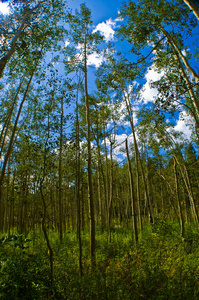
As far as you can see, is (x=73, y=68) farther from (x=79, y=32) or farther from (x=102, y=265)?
(x=102, y=265)

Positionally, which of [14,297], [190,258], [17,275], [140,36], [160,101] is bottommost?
[190,258]

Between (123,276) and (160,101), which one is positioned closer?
(160,101)

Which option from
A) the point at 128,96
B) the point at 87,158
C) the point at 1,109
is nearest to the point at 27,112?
the point at 1,109

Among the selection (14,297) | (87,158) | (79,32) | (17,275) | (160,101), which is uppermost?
(79,32)

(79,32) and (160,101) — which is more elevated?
(79,32)

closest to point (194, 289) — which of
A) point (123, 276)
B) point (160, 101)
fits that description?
point (123, 276)

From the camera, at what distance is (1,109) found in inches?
414

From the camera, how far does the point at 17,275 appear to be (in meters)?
2.91

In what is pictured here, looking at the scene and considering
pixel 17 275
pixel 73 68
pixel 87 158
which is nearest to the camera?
pixel 17 275

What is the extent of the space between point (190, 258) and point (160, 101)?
5060 millimetres

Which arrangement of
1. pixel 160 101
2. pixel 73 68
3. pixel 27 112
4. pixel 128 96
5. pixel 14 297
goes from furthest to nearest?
pixel 27 112
pixel 128 96
pixel 73 68
pixel 160 101
pixel 14 297

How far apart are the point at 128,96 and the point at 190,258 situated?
312 inches

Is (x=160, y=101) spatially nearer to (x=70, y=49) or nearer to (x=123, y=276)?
(x=123, y=276)

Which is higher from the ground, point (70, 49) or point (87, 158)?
point (70, 49)
